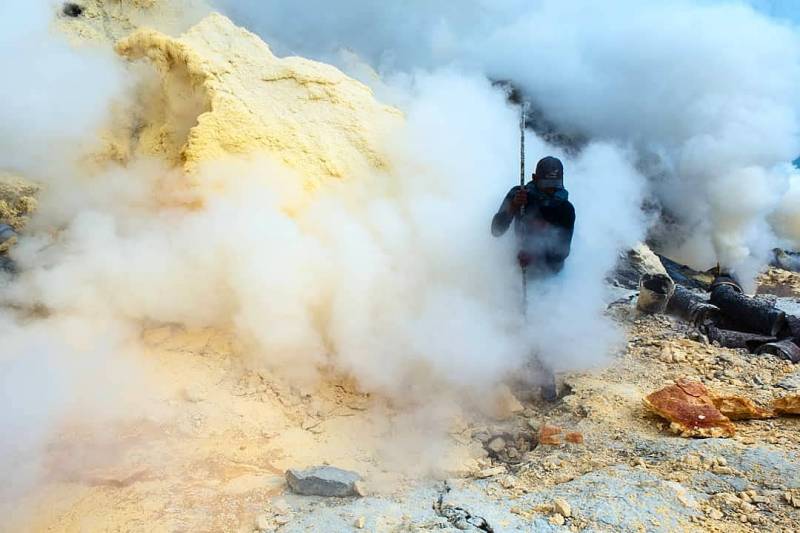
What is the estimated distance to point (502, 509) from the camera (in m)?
2.09

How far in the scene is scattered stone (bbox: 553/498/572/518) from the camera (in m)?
1.97

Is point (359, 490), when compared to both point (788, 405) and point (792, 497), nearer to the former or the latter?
point (792, 497)

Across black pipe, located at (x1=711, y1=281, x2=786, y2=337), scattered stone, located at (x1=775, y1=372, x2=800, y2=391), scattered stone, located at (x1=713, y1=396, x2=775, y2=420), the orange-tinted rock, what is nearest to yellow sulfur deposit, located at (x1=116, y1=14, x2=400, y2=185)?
the orange-tinted rock

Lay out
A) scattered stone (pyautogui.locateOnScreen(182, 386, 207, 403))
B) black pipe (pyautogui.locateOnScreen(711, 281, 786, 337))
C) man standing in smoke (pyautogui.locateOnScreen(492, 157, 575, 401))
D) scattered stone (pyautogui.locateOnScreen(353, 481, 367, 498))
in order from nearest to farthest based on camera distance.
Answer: scattered stone (pyautogui.locateOnScreen(353, 481, 367, 498))
scattered stone (pyautogui.locateOnScreen(182, 386, 207, 403))
man standing in smoke (pyautogui.locateOnScreen(492, 157, 575, 401))
black pipe (pyautogui.locateOnScreen(711, 281, 786, 337))

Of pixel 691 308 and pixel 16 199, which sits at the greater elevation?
pixel 16 199

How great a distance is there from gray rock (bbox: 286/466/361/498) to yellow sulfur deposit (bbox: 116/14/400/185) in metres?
1.99

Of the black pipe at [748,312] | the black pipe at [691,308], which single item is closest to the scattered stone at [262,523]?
the black pipe at [691,308]

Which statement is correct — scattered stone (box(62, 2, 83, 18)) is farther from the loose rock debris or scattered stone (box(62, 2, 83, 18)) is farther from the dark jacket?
the loose rock debris

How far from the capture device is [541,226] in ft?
11.6

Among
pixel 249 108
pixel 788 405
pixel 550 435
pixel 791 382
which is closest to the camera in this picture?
pixel 788 405

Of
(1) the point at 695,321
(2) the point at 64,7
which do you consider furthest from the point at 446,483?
(2) the point at 64,7

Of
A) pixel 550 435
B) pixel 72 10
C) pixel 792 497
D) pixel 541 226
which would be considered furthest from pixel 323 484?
pixel 72 10

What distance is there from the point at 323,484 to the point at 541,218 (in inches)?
85.6

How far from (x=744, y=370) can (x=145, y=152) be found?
4.37m
